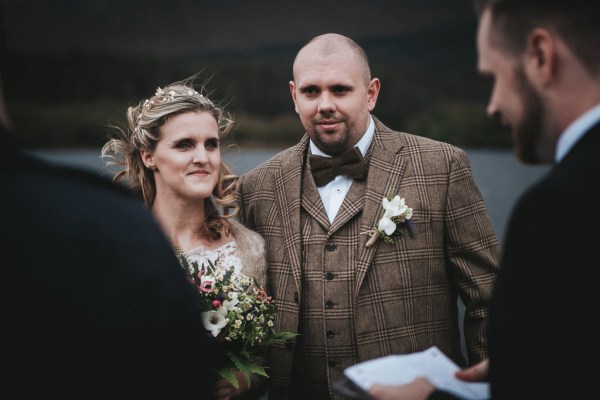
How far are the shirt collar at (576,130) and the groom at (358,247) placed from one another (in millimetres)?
1779

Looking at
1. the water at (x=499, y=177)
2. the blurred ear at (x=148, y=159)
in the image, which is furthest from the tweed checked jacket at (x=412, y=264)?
the water at (x=499, y=177)

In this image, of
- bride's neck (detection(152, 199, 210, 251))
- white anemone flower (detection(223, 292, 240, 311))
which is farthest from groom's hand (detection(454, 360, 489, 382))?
bride's neck (detection(152, 199, 210, 251))

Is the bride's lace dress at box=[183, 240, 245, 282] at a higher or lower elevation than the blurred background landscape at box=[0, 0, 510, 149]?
lower

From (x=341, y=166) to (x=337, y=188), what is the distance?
0.47 ft

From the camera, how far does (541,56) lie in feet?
4.68

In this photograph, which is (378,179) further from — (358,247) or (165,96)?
(165,96)

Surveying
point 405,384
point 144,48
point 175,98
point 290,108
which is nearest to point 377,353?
point 405,384

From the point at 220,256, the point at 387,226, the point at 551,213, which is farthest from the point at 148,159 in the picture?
the point at 551,213

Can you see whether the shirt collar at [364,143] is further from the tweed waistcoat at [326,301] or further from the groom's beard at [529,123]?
→ the groom's beard at [529,123]

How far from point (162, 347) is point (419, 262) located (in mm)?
2215

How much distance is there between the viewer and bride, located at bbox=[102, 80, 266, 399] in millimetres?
3150

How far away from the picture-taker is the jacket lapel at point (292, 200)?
3270mm

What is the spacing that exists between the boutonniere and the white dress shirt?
0.31 metres

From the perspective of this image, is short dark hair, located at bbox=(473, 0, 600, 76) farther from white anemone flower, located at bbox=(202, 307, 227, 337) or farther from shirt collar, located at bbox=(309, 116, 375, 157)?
shirt collar, located at bbox=(309, 116, 375, 157)
